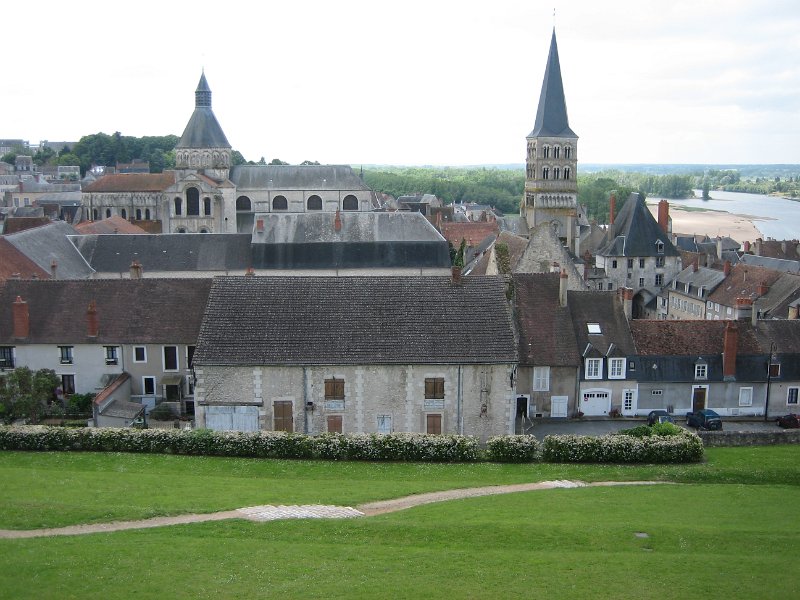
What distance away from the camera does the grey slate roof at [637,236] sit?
200 ft

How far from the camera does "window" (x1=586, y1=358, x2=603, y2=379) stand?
34.5 metres

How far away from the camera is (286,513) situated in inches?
738

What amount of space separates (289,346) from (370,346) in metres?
2.88

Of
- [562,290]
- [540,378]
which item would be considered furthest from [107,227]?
[540,378]

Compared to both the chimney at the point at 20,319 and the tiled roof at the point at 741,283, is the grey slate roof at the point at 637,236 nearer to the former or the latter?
the tiled roof at the point at 741,283

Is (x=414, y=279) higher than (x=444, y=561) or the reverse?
higher

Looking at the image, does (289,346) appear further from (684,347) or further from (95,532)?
(684,347)

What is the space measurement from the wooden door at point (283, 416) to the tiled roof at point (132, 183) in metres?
67.5

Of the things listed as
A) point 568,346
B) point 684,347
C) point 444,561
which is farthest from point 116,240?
point 444,561

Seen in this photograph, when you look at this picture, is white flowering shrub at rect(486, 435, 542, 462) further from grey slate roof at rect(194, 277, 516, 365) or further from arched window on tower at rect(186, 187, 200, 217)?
arched window on tower at rect(186, 187, 200, 217)

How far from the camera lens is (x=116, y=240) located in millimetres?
54500

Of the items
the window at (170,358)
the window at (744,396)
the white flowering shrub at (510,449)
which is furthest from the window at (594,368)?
the window at (170,358)

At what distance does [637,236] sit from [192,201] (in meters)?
39.2

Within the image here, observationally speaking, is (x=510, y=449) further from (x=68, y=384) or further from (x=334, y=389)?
(x=68, y=384)
